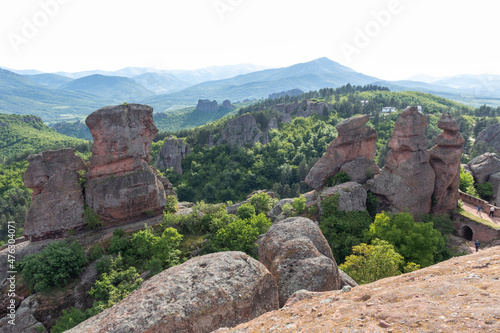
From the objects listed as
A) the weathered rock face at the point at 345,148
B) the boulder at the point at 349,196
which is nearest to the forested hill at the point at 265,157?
the weathered rock face at the point at 345,148

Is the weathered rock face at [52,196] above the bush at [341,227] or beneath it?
above

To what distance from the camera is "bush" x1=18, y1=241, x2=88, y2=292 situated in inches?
938

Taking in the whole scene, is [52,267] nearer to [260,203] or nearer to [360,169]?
[260,203]

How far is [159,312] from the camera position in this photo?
9742 millimetres

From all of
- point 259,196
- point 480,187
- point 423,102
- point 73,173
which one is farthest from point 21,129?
point 423,102

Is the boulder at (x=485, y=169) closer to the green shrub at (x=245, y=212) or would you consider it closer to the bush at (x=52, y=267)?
the green shrub at (x=245, y=212)

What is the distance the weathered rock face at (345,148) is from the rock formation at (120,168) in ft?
76.4

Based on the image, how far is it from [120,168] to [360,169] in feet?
107

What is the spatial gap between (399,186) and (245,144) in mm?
75324

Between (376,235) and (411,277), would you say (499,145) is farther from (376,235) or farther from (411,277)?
(411,277)

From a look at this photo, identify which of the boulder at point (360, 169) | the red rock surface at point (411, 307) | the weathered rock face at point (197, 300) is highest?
the red rock surface at point (411, 307)

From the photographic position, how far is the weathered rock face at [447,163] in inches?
1350

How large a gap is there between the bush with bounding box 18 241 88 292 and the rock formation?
6.94 metres

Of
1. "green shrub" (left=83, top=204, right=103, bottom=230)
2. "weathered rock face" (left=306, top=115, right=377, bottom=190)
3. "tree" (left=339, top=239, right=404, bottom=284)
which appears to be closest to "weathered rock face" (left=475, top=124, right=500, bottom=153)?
"weathered rock face" (left=306, top=115, right=377, bottom=190)
